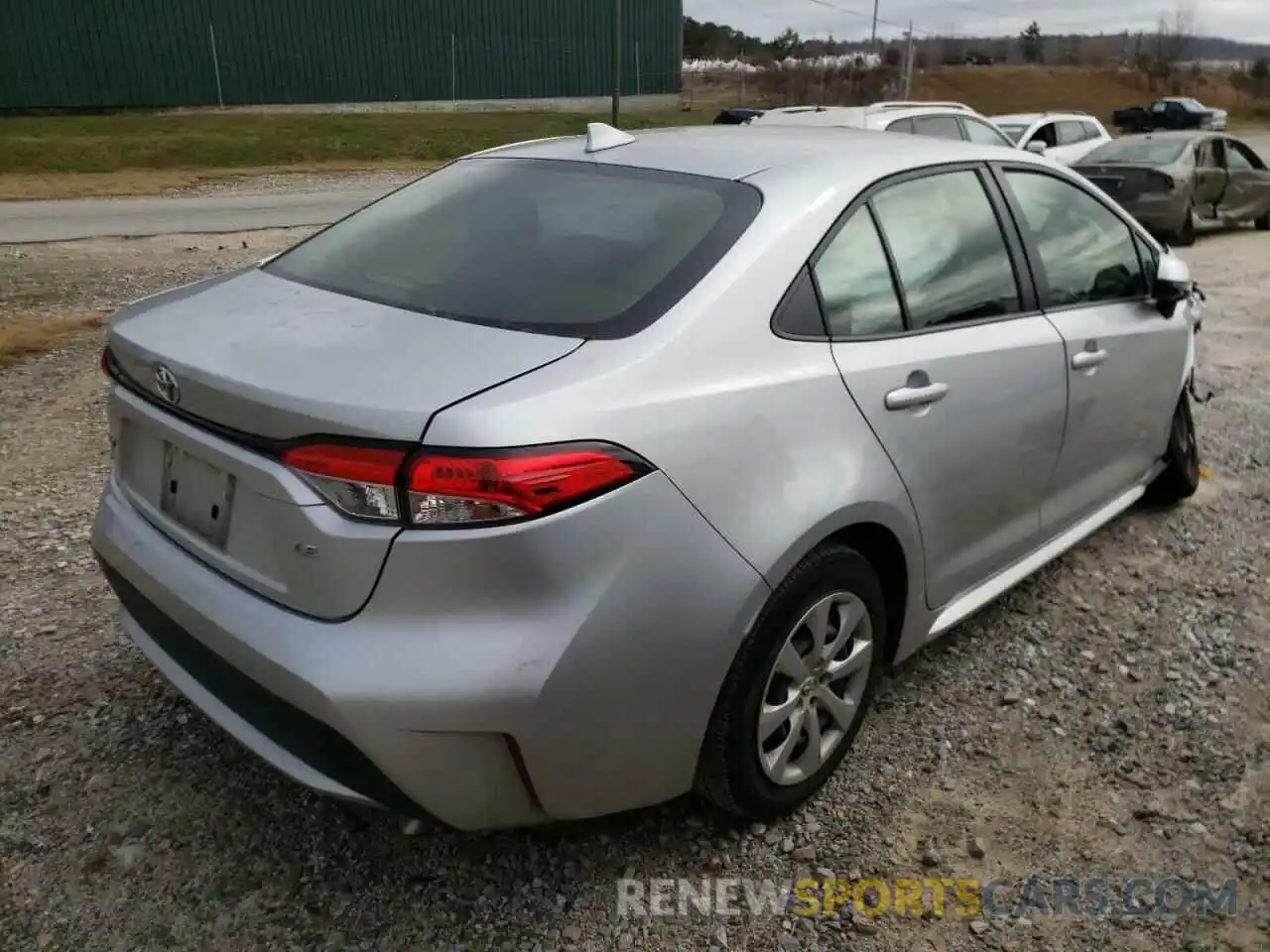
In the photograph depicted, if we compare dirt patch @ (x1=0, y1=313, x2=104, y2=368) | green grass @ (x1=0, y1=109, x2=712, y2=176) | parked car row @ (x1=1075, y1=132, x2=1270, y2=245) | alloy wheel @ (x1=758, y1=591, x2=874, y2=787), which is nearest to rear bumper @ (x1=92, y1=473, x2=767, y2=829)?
alloy wheel @ (x1=758, y1=591, x2=874, y2=787)

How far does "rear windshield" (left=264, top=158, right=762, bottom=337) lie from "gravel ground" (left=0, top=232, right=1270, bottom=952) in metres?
1.29

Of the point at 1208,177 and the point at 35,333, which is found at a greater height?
the point at 1208,177

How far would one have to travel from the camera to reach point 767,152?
288 cm

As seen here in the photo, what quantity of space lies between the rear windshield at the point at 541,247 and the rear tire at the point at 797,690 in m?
0.73

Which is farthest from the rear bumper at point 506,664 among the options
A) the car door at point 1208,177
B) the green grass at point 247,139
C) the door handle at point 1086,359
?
the green grass at point 247,139

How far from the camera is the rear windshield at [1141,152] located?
1210cm

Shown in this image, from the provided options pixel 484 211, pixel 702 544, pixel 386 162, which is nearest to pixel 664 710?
pixel 702 544

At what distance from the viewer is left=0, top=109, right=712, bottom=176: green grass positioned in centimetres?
2114

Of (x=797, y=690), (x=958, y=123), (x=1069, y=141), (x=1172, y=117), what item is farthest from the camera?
(x=1172, y=117)

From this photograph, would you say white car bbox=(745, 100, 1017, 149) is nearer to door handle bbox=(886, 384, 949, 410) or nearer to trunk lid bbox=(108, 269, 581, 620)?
door handle bbox=(886, 384, 949, 410)

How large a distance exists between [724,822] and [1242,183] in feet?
44.5

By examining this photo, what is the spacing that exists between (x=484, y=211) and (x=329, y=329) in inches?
29.7

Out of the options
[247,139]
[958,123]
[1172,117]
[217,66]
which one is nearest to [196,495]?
[958,123]

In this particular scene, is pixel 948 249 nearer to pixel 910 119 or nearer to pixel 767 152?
pixel 767 152
